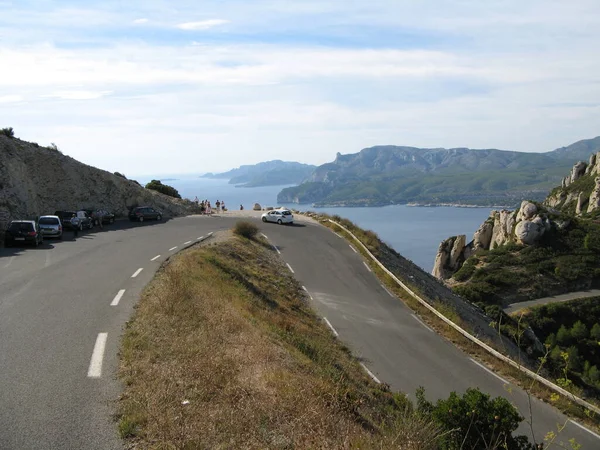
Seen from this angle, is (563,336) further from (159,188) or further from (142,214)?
(159,188)

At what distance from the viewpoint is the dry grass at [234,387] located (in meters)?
6.67

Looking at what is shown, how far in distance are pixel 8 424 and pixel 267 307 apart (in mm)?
12354

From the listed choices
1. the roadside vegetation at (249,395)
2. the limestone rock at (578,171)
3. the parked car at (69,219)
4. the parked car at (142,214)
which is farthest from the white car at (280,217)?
the limestone rock at (578,171)

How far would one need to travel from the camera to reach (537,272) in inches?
2830

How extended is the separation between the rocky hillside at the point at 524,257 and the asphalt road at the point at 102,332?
4069 centimetres

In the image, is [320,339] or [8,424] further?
[320,339]

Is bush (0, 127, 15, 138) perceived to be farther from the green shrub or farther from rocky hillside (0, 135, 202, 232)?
the green shrub

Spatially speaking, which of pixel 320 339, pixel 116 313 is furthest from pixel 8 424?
pixel 320 339

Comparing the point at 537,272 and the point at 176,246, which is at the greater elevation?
the point at 176,246

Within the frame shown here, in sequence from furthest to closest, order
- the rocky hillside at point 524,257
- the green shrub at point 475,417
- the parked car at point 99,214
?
the rocky hillside at point 524,257 → the parked car at point 99,214 → the green shrub at point 475,417

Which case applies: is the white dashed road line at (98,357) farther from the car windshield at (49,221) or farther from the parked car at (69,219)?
the parked car at (69,219)

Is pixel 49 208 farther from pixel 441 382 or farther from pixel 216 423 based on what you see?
pixel 216 423

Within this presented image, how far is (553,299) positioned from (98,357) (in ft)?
228

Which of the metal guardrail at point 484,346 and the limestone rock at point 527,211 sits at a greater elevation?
the limestone rock at point 527,211
